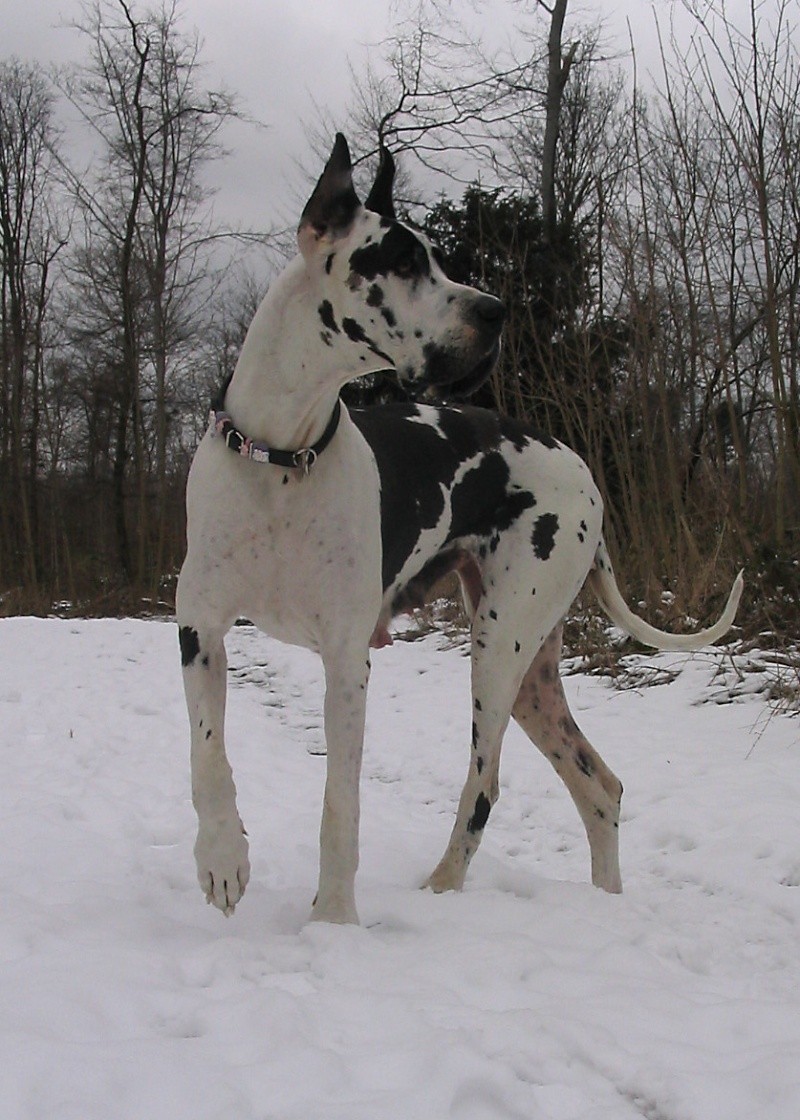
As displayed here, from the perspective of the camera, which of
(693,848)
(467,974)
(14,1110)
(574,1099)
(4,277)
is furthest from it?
(4,277)

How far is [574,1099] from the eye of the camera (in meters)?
1.65

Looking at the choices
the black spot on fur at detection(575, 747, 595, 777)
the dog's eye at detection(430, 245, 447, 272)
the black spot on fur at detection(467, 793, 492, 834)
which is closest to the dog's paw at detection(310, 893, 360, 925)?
the black spot on fur at detection(467, 793, 492, 834)

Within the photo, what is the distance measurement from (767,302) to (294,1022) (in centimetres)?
660

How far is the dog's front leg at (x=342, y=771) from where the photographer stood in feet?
8.87

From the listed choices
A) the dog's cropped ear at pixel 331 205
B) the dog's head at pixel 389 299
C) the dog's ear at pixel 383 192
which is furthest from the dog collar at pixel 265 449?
the dog's ear at pixel 383 192

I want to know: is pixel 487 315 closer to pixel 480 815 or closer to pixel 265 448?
pixel 265 448

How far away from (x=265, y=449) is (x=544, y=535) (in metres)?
1.25

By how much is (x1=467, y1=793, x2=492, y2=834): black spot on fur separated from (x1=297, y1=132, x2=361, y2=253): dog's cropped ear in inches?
73.5

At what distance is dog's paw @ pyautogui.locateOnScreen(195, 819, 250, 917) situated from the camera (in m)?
2.56

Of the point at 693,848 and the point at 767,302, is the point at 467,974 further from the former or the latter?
the point at 767,302

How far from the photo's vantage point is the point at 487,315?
2.57 metres

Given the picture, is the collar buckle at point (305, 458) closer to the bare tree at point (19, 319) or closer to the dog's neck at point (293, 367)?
the dog's neck at point (293, 367)

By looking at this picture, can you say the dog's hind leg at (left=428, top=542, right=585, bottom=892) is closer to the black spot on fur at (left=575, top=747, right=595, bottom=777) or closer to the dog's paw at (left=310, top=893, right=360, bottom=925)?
the black spot on fur at (left=575, top=747, right=595, bottom=777)

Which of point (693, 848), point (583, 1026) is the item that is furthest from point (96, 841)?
point (693, 848)
